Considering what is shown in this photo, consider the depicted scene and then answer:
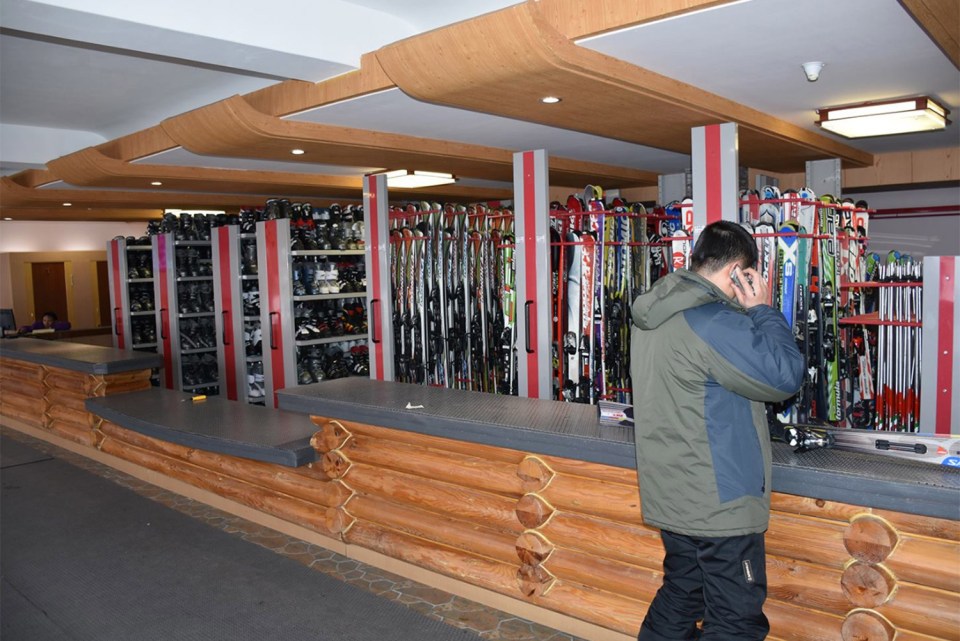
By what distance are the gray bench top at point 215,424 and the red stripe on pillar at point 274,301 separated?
123 cm

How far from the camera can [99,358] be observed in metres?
6.86

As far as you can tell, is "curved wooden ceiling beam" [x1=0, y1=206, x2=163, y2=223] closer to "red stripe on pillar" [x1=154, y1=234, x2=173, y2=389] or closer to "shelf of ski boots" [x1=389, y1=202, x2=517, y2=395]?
"red stripe on pillar" [x1=154, y1=234, x2=173, y2=389]

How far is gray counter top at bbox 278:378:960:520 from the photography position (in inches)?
89.9

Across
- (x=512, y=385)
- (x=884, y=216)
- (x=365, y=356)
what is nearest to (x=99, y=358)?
(x=365, y=356)

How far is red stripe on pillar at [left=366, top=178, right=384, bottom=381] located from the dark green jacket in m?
4.82

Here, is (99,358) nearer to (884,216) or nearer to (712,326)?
(712,326)

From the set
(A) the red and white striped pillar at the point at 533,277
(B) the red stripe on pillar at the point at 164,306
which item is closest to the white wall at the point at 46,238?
(B) the red stripe on pillar at the point at 164,306

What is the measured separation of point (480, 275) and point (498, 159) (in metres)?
1.25

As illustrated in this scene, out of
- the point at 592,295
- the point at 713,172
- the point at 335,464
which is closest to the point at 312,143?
the point at 335,464

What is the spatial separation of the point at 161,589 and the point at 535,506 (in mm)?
2085

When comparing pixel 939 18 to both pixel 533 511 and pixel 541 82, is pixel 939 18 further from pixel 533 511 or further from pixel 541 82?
pixel 533 511

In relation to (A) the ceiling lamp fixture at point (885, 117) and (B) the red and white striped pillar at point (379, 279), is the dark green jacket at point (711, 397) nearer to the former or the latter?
(A) the ceiling lamp fixture at point (885, 117)

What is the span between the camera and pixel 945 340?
15.1 ft

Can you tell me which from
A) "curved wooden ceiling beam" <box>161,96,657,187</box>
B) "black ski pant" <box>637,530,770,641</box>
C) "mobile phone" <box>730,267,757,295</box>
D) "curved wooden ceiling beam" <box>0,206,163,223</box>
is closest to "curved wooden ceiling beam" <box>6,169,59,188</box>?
"curved wooden ceiling beam" <box>0,206,163,223</box>
